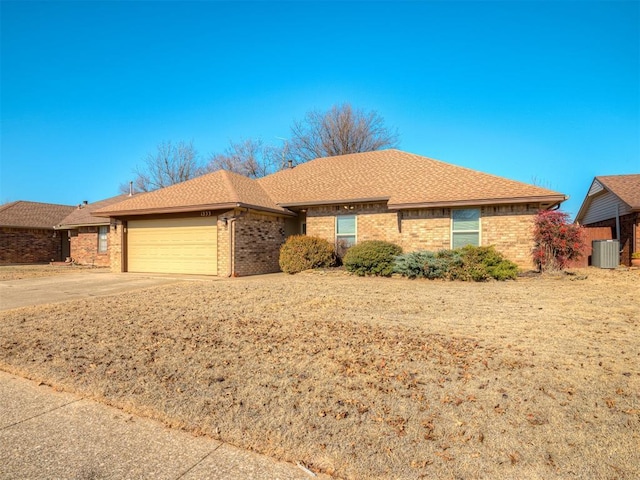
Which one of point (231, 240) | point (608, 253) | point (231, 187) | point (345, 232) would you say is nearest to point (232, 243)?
point (231, 240)

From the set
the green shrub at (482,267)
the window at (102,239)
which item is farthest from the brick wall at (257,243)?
the window at (102,239)

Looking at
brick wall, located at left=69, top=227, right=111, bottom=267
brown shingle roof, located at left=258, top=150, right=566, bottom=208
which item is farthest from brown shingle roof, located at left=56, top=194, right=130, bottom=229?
brown shingle roof, located at left=258, top=150, right=566, bottom=208

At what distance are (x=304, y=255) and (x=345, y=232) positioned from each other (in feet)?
7.86

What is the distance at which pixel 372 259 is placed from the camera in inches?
501

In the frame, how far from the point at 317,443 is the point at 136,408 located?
5.58 ft

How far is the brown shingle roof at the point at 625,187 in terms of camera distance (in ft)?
54.1

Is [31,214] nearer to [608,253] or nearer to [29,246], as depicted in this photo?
[29,246]

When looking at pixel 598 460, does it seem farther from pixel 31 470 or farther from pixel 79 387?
pixel 79 387

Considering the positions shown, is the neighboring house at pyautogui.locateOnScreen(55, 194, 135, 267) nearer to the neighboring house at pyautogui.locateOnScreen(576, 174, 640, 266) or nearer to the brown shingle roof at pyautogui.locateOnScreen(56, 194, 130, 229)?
the brown shingle roof at pyautogui.locateOnScreen(56, 194, 130, 229)

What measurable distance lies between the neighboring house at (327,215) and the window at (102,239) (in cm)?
713

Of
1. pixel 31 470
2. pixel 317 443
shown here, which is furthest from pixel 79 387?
pixel 317 443

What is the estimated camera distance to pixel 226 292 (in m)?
9.46

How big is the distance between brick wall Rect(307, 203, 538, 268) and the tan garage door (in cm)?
425

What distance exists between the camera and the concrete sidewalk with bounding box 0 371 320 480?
8.21 feet
